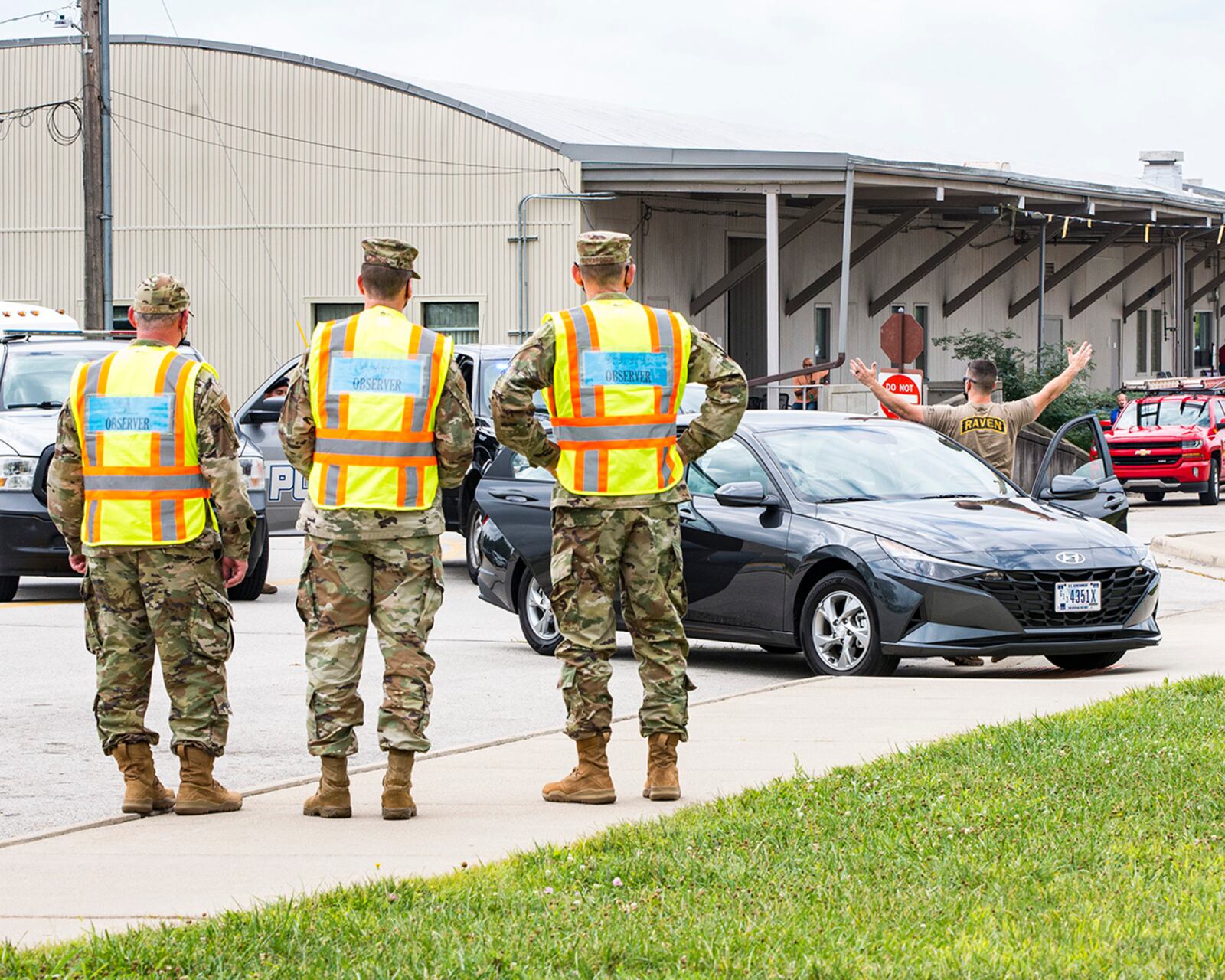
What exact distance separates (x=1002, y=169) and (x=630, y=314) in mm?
36545

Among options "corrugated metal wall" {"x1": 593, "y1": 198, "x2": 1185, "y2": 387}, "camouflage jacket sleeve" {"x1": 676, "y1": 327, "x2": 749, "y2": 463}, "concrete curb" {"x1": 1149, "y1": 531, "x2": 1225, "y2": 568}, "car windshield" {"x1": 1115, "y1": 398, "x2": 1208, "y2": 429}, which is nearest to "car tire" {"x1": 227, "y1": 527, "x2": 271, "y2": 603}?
"camouflage jacket sleeve" {"x1": 676, "y1": 327, "x2": 749, "y2": 463}

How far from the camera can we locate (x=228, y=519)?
277 inches

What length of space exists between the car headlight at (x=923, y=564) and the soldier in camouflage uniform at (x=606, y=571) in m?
3.46

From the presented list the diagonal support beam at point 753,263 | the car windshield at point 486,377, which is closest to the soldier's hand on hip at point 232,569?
the car windshield at point 486,377

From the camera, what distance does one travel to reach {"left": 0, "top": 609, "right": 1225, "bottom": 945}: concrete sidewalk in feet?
19.1

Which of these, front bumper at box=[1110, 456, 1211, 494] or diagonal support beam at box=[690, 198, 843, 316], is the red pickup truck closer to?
front bumper at box=[1110, 456, 1211, 494]

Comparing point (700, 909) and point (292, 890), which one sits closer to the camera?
point (700, 909)

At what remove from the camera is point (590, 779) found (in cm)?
718

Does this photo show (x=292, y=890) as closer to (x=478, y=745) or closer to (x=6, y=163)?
(x=478, y=745)

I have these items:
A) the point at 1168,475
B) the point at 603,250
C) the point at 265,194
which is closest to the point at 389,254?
the point at 603,250

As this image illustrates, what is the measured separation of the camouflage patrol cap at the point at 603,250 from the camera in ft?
23.5

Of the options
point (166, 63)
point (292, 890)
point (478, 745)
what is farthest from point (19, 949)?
point (166, 63)

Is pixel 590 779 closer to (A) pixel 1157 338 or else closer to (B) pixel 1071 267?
(B) pixel 1071 267

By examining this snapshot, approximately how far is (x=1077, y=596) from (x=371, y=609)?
15.9ft
